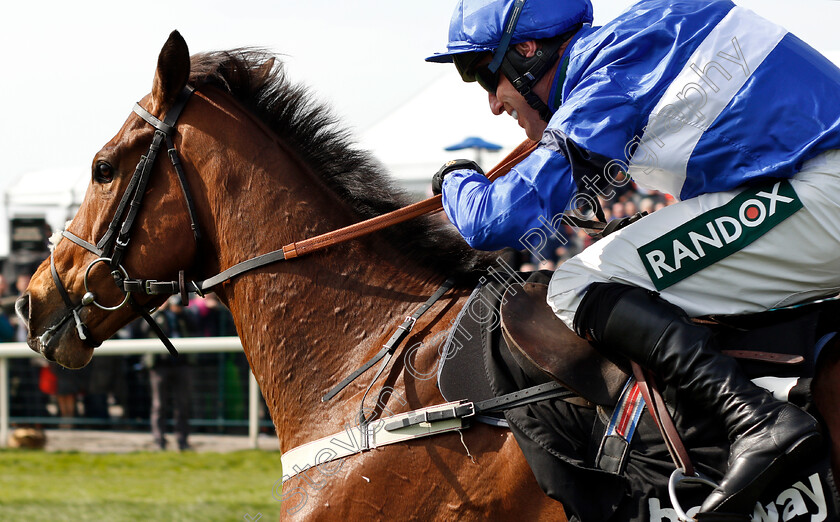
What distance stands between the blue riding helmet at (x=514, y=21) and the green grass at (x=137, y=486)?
13.4 feet

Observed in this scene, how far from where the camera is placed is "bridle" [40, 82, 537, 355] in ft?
9.14

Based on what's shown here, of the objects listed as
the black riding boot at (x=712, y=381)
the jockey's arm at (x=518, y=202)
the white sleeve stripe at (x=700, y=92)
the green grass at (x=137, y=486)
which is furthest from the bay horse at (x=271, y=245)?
the green grass at (x=137, y=486)

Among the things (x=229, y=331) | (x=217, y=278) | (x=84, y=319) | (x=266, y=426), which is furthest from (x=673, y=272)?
(x=229, y=331)

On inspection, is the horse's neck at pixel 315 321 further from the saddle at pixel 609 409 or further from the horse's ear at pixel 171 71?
→ the horse's ear at pixel 171 71

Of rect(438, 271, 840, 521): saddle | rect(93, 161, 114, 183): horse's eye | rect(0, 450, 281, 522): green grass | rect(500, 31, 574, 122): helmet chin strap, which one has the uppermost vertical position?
rect(500, 31, 574, 122): helmet chin strap

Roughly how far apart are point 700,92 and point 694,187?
25 centimetres

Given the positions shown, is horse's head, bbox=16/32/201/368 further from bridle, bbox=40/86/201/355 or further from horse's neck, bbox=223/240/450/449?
horse's neck, bbox=223/240/450/449

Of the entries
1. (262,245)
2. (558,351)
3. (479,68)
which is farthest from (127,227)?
(558,351)

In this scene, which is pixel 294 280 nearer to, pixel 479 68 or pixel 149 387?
pixel 479 68

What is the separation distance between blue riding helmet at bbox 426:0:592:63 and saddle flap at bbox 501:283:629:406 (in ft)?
2.44

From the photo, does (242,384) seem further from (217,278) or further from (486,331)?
(486,331)

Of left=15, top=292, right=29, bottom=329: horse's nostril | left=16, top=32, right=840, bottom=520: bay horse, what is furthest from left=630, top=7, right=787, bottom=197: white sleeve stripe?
left=15, top=292, right=29, bottom=329: horse's nostril

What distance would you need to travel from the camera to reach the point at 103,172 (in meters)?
2.90

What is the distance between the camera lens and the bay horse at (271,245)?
2.75 meters
